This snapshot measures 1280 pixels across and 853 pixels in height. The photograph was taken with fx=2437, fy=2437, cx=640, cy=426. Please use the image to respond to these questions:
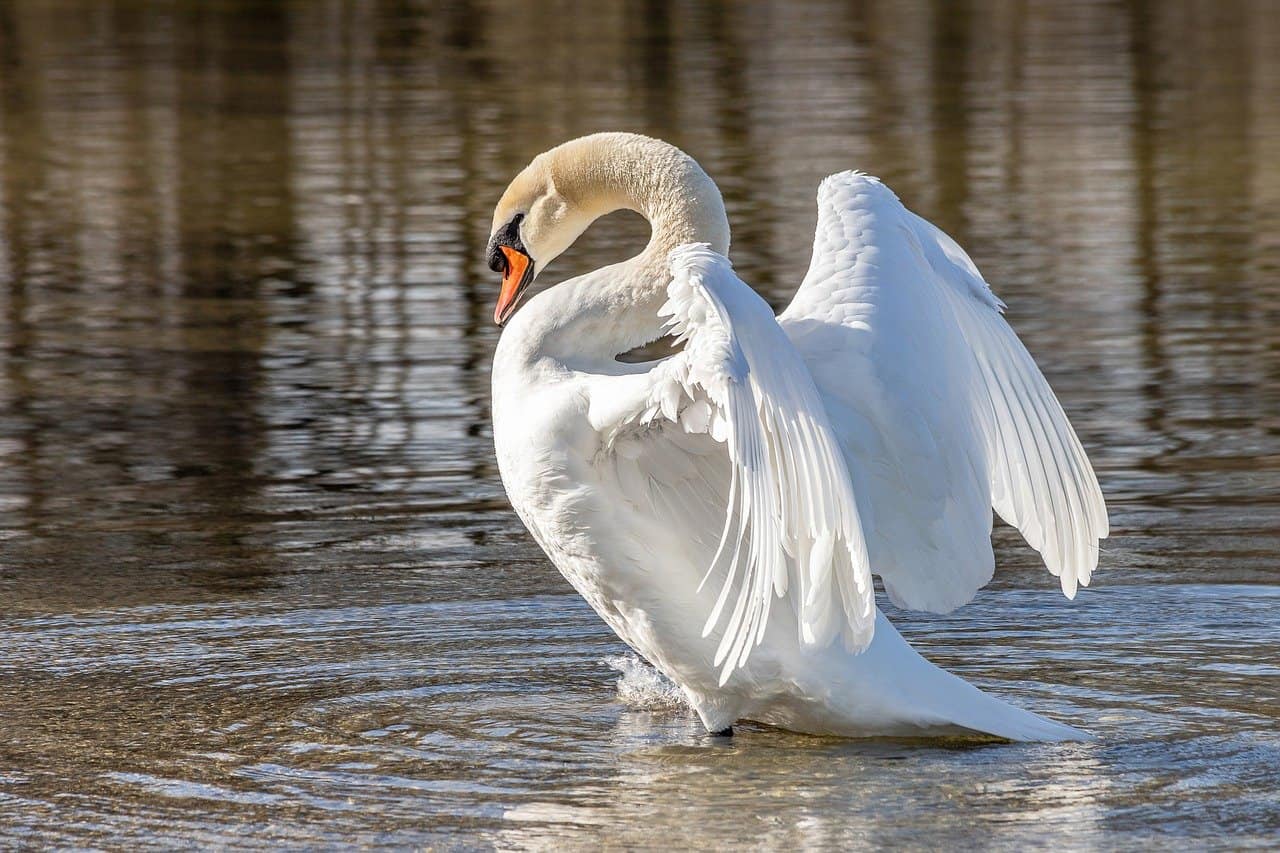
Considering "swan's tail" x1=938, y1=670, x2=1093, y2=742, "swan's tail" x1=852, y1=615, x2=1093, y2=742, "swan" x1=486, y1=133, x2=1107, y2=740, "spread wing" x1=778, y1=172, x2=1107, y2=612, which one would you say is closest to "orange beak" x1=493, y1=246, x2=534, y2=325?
"swan" x1=486, y1=133, x2=1107, y2=740

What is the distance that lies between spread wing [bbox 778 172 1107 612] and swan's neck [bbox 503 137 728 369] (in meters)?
0.35

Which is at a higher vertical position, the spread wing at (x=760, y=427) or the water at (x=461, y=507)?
the spread wing at (x=760, y=427)

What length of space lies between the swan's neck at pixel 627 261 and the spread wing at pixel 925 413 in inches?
13.7

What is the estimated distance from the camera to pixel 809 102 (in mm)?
24516

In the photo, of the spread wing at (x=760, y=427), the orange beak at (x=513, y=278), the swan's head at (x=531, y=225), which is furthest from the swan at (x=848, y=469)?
the orange beak at (x=513, y=278)

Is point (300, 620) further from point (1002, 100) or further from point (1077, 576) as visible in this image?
point (1002, 100)

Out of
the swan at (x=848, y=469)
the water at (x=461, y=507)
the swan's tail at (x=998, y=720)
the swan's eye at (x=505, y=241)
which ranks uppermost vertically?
the swan's eye at (x=505, y=241)

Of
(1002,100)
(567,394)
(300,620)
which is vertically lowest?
(1002,100)

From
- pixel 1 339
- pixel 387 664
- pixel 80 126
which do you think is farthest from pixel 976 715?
pixel 80 126

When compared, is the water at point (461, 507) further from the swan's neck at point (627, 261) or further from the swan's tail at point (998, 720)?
the swan's neck at point (627, 261)

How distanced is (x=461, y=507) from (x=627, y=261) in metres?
2.51

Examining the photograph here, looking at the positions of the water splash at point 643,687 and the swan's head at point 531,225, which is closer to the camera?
the water splash at point 643,687

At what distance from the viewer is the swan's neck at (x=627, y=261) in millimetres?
5977

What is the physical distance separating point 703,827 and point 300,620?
7.16 feet
